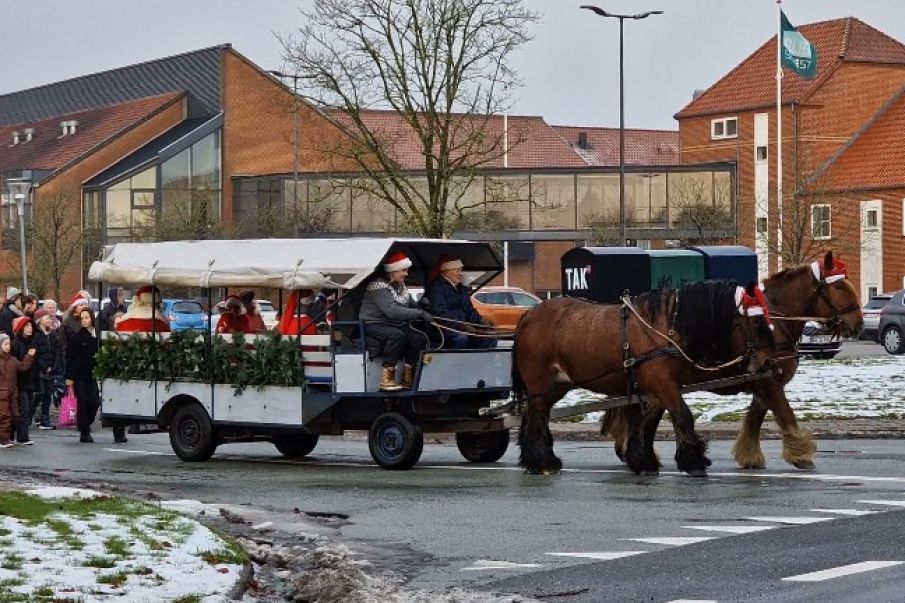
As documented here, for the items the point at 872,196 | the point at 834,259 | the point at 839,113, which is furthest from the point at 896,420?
the point at 839,113

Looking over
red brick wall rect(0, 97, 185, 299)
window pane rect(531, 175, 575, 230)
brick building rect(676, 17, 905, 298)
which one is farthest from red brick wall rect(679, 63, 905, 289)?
red brick wall rect(0, 97, 185, 299)

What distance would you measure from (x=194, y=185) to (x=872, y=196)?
28.8 meters

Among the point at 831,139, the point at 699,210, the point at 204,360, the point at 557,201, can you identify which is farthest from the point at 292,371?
the point at 831,139

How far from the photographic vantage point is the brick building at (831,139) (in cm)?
7462

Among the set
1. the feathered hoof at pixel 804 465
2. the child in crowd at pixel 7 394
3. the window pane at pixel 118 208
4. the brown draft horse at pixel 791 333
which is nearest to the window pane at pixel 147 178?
the window pane at pixel 118 208

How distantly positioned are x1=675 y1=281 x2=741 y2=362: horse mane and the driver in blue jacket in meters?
2.64

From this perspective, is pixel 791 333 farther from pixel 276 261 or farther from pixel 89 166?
pixel 89 166

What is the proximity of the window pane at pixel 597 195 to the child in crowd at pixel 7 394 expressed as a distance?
175 feet

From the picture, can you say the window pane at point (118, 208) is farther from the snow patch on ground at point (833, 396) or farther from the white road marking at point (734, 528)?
the white road marking at point (734, 528)

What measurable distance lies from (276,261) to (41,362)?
8.72 metres

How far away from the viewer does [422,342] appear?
19438 mm

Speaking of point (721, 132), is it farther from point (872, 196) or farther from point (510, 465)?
point (510, 465)

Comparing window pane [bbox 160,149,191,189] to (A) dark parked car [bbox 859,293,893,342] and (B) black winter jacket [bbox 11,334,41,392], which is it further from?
(B) black winter jacket [bbox 11,334,41,392]

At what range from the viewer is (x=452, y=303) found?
64.8ft
